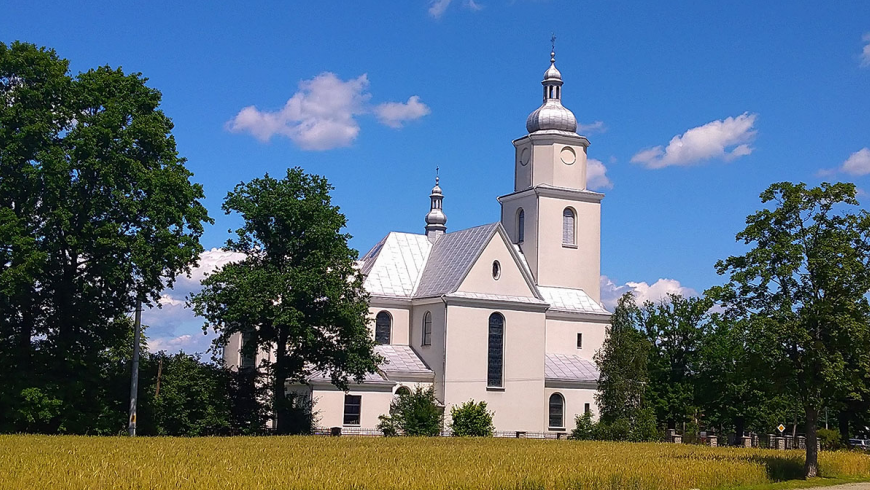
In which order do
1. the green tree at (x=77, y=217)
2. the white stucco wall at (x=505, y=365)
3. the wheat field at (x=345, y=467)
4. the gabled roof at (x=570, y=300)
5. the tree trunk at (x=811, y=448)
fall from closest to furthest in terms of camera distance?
the wheat field at (x=345, y=467), the tree trunk at (x=811, y=448), the green tree at (x=77, y=217), the white stucco wall at (x=505, y=365), the gabled roof at (x=570, y=300)

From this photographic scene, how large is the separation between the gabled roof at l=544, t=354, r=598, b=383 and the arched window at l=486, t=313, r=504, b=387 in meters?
3.29

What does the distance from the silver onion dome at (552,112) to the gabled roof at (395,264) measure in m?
10.5

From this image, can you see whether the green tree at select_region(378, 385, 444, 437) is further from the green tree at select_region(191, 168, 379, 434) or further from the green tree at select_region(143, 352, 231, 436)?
the green tree at select_region(143, 352, 231, 436)

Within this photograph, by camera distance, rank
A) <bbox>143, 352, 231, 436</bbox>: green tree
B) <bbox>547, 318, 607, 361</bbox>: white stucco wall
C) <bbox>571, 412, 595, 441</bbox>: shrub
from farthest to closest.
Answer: <bbox>547, 318, 607, 361</bbox>: white stucco wall
<bbox>571, 412, 595, 441</bbox>: shrub
<bbox>143, 352, 231, 436</bbox>: green tree

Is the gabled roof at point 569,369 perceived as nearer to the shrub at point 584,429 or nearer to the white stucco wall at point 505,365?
the white stucco wall at point 505,365

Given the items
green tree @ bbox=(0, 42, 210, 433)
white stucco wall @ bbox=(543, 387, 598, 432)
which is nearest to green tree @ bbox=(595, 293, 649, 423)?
white stucco wall @ bbox=(543, 387, 598, 432)

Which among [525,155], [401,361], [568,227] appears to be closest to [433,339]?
[401,361]

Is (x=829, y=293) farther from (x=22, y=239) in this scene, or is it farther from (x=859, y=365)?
(x=22, y=239)

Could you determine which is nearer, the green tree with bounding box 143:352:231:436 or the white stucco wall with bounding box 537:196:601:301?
the green tree with bounding box 143:352:231:436

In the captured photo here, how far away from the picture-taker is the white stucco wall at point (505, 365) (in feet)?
189

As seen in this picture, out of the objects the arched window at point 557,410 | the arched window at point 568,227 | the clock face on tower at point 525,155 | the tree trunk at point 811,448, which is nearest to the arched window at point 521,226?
the arched window at point 568,227

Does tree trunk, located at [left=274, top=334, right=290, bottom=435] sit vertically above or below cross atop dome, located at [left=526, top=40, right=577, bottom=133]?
below

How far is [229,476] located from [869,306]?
72.9ft

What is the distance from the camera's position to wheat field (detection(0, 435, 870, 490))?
22.3 metres
